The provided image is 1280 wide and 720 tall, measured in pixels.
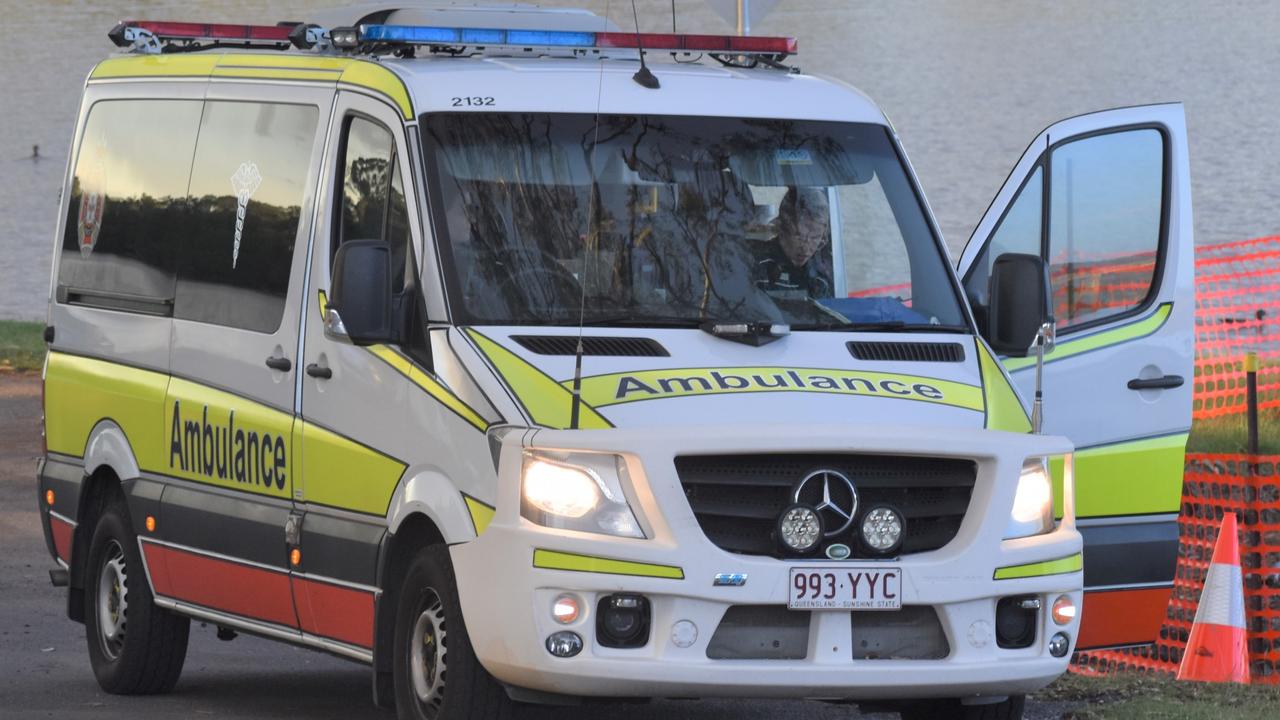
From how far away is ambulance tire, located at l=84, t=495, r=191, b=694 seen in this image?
32.5 feet

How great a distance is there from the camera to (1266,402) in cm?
1959

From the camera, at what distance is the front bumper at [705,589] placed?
679 centimetres

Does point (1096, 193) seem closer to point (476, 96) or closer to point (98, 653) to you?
point (476, 96)

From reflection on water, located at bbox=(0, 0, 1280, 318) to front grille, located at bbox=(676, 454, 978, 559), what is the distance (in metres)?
27.7

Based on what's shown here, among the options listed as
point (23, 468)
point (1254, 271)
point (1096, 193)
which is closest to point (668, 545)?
point (1096, 193)

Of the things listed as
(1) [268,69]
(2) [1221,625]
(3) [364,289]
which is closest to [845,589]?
(3) [364,289]

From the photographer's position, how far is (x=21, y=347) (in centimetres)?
2275

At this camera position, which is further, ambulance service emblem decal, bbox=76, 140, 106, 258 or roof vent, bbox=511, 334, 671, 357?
ambulance service emblem decal, bbox=76, 140, 106, 258

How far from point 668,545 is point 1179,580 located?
22.5ft

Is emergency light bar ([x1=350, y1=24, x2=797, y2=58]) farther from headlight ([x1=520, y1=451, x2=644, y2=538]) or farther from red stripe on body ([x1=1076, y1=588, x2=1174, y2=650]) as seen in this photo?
red stripe on body ([x1=1076, y1=588, x2=1174, y2=650])

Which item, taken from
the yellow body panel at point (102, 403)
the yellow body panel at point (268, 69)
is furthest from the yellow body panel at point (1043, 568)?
the yellow body panel at point (102, 403)

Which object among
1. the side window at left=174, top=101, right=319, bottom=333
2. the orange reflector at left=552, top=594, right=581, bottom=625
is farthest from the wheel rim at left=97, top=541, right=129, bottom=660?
the orange reflector at left=552, top=594, right=581, bottom=625

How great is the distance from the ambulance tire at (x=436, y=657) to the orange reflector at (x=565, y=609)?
44 centimetres

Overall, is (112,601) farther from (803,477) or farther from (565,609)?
(803,477)
